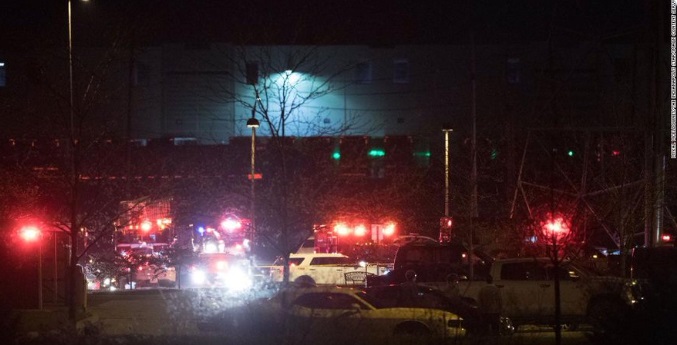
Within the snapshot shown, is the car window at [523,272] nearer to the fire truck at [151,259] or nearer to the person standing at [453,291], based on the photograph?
the person standing at [453,291]

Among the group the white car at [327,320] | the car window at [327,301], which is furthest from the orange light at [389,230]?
the white car at [327,320]

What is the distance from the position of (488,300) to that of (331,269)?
13.3m

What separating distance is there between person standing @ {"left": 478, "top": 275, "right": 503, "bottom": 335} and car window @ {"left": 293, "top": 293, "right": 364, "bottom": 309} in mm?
2428

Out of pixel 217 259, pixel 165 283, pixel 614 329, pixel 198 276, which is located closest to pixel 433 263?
pixel 217 259

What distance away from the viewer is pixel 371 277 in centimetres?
2419

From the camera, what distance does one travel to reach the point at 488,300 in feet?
54.5

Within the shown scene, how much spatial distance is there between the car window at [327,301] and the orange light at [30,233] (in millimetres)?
7474

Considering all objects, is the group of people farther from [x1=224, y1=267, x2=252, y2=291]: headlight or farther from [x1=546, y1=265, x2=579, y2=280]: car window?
[x1=224, y1=267, x2=252, y2=291]: headlight

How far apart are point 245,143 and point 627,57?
80.7ft

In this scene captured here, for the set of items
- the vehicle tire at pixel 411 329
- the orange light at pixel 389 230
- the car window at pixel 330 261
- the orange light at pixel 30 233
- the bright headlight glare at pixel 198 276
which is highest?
the orange light at pixel 30 233

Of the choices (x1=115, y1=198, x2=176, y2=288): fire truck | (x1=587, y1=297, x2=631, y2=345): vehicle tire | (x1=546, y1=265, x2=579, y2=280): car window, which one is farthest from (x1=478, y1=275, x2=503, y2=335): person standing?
(x1=115, y1=198, x2=176, y2=288): fire truck

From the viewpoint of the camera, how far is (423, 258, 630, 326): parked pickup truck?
667 inches

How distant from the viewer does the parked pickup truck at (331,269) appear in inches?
1129

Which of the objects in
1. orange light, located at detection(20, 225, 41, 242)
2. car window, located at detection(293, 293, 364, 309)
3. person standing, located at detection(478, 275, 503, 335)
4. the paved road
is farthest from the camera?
orange light, located at detection(20, 225, 41, 242)
